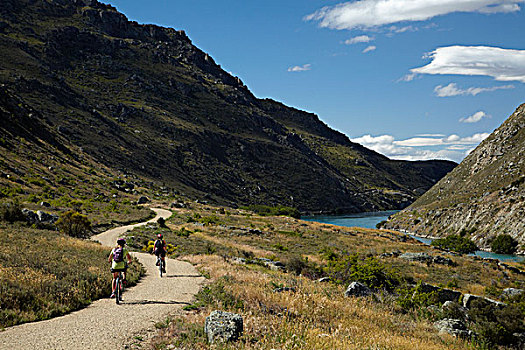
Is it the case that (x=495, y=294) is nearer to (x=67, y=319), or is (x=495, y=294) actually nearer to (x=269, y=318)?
(x=269, y=318)

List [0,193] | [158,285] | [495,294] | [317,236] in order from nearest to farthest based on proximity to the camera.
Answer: [158,285] → [495,294] → [0,193] → [317,236]

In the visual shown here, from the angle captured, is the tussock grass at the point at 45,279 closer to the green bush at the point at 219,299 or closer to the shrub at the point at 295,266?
the green bush at the point at 219,299

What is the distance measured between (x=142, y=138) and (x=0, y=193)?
87014 millimetres

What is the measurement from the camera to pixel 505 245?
67.1 metres

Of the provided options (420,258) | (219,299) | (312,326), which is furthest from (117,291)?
(420,258)

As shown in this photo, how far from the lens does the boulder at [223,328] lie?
25.7 ft

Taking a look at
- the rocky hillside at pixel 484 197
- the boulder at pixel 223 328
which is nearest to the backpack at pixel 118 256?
the boulder at pixel 223 328

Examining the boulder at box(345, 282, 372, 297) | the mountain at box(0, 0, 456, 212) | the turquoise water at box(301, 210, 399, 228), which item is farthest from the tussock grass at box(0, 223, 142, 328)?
the turquoise water at box(301, 210, 399, 228)

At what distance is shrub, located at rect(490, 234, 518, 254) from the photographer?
219 feet

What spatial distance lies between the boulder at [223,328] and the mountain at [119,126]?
56.0 m

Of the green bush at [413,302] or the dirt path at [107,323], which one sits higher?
the dirt path at [107,323]

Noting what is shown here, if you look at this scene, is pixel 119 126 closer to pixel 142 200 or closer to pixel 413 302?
pixel 142 200

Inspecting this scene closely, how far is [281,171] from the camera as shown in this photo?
176375mm

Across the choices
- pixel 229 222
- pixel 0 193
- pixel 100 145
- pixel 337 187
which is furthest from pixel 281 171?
pixel 0 193
